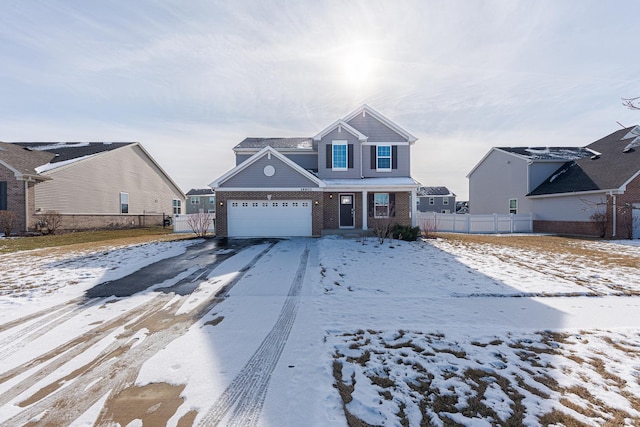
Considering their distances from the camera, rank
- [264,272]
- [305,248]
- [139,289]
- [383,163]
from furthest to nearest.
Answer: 1. [383,163]
2. [305,248]
3. [264,272]
4. [139,289]

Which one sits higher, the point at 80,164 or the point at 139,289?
the point at 80,164

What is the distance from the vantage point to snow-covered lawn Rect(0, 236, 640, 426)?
108 inches

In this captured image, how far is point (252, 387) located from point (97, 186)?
2636 cm

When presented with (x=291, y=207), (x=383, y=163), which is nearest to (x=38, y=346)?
(x=291, y=207)

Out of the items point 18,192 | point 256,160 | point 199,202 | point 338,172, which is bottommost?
point 18,192

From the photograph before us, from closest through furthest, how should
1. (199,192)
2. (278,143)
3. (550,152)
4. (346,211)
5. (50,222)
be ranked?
(346,211) < (50,222) < (278,143) < (550,152) < (199,192)

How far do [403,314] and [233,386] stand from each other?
320 centimetres

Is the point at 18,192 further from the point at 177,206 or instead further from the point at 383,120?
the point at 383,120

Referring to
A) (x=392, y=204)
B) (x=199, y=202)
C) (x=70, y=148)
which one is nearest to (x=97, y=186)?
(x=70, y=148)

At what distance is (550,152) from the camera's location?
78.2 feet

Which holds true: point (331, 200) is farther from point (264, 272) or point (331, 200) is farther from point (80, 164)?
point (80, 164)

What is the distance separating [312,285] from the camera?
22.6 ft

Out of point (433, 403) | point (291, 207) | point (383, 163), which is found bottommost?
point (433, 403)

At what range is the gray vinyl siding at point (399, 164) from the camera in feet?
59.3
